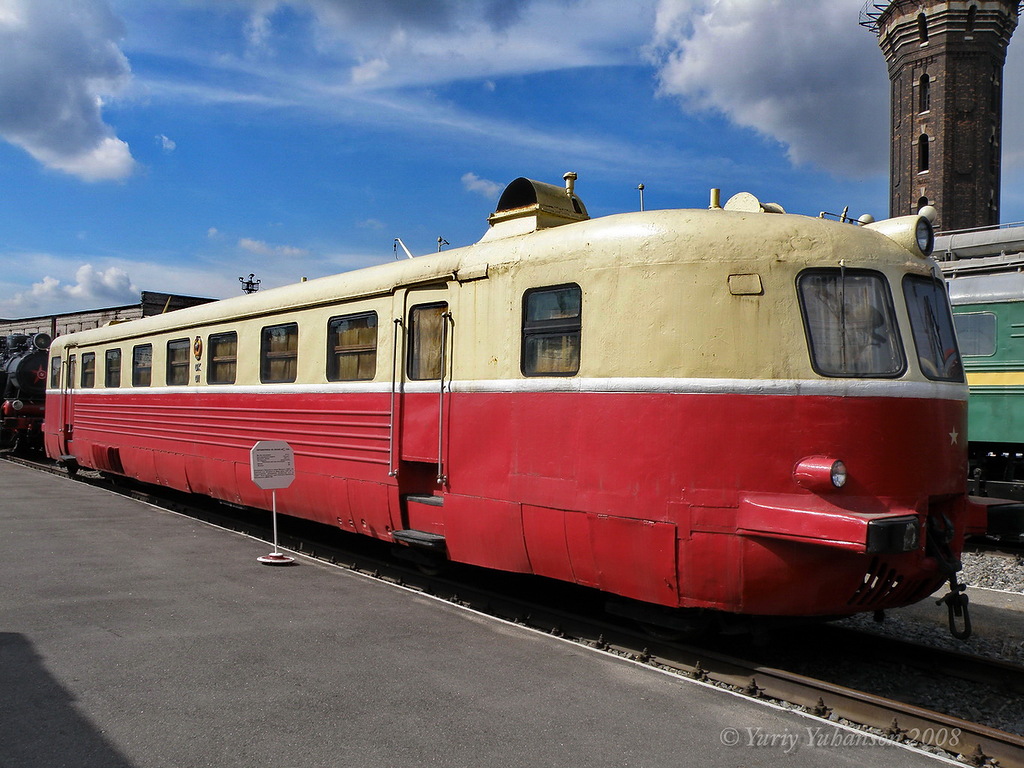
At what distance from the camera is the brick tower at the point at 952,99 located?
39.7 m

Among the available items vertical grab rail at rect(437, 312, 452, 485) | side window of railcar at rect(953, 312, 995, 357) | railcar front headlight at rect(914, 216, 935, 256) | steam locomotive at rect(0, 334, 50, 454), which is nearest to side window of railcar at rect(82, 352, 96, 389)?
steam locomotive at rect(0, 334, 50, 454)

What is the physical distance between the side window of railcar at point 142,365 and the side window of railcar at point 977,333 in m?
12.1

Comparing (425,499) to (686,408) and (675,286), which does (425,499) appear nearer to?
(686,408)

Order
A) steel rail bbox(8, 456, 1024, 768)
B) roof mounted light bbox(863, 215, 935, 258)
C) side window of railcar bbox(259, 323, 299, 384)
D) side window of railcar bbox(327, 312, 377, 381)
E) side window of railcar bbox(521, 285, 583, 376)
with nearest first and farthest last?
1. steel rail bbox(8, 456, 1024, 768)
2. roof mounted light bbox(863, 215, 935, 258)
3. side window of railcar bbox(521, 285, 583, 376)
4. side window of railcar bbox(327, 312, 377, 381)
5. side window of railcar bbox(259, 323, 299, 384)

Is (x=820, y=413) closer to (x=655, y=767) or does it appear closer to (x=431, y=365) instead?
(x=655, y=767)

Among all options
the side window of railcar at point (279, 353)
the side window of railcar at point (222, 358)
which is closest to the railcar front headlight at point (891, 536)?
the side window of railcar at point (279, 353)

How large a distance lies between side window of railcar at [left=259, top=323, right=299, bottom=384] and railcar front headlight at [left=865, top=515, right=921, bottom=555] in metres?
6.35

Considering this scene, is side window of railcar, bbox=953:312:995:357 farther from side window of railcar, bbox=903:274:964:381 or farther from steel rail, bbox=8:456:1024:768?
steel rail, bbox=8:456:1024:768

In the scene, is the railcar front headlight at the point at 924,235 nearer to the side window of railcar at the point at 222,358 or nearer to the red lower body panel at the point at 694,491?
the red lower body panel at the point at 694,491

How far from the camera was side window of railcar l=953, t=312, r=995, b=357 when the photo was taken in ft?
39.4

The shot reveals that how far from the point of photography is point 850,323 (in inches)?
211

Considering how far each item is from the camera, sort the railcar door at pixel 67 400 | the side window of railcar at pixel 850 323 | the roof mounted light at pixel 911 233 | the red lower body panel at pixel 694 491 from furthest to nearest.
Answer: the railcar door at pixel 67 400 → the roof mounted light at pixel 911 233 → the side window of railcar at pixel 850 323 → the red lower body panel at pixel 694 491

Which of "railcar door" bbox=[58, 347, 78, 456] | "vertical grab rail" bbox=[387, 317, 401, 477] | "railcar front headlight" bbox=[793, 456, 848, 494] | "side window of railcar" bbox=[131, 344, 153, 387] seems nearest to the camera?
"railcar front headlight" bbox=[793, 456, 848, 494]

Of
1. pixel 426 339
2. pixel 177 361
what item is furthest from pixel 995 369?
pixel 177 361
